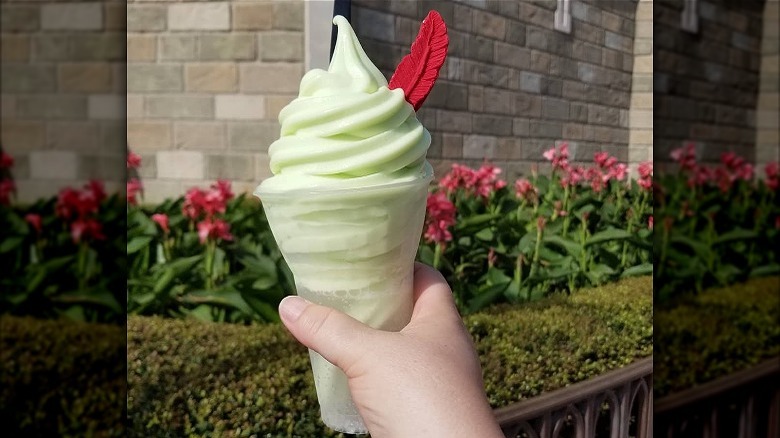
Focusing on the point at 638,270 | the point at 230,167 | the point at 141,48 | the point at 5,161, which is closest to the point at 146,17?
the point at 141,48

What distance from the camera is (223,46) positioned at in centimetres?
188

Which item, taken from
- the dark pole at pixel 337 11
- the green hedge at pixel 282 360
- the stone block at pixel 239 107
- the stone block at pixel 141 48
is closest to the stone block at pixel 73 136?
the stone block at pixel 141 48

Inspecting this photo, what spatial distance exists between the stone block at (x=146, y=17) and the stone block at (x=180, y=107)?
0.55 ft

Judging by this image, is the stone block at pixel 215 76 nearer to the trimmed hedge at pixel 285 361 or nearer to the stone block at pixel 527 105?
the trimmed hedge at pixel 285 361

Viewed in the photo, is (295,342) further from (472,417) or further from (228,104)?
(472,417)

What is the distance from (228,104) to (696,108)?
1100 mm

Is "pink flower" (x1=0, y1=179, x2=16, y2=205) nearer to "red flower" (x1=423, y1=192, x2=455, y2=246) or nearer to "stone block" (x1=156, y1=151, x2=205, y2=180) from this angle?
"stone block" (x1=156, y1=151, x2=205, y2=180)

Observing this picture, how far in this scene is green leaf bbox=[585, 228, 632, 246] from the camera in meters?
1.96

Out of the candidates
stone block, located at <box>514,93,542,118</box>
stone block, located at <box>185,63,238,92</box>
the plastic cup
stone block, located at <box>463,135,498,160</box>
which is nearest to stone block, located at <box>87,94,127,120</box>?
stone block, located at <box>185,63,238,92</box>

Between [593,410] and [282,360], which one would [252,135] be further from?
[593,410]

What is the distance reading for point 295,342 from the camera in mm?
1887

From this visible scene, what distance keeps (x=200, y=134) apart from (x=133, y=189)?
0.72 feet

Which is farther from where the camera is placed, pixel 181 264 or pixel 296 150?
pixel 181 264

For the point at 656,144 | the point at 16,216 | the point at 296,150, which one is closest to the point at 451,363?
the point at 296,150
